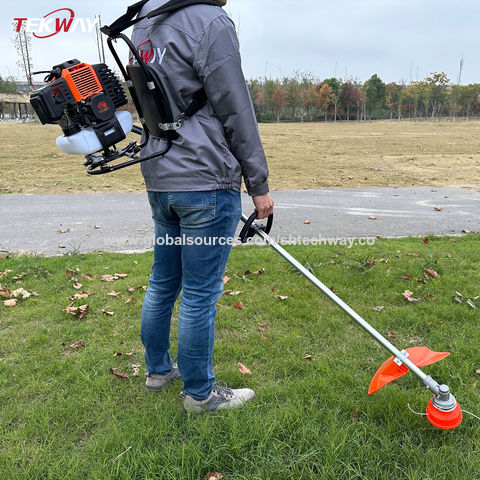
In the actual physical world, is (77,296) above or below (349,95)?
below

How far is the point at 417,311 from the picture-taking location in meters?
3.34

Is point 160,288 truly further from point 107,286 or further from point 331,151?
point 331,151

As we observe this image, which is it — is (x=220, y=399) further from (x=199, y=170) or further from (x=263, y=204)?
(x=199, y=170)

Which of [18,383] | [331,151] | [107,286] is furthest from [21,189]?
[331,151]

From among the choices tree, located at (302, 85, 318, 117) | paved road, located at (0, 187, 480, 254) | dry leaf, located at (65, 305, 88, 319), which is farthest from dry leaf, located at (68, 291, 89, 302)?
tree, located at (302, 85, 318, 117)

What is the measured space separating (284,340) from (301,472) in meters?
1.15

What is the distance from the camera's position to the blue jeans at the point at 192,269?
1.94m

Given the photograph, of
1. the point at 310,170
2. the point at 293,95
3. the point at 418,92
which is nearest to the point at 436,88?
the point at 418,92

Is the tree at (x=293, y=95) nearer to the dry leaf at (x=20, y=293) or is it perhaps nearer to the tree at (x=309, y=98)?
the tree at (x=309, y=98)

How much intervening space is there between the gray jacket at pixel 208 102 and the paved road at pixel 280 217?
11.0 feet

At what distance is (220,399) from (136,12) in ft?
6.33

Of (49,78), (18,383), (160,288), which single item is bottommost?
(18,383)

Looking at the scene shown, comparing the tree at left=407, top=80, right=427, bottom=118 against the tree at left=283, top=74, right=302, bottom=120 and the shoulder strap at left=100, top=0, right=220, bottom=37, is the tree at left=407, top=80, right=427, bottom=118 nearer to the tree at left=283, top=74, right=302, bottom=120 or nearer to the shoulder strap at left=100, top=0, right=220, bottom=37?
the tree at left=283, top=74, right=302, bottom=120

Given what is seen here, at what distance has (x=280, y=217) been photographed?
21.1 feet
